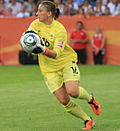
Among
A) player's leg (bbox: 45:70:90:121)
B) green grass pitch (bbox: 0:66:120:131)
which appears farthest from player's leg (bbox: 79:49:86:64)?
player's leg (bbox: 45:70:90:121)

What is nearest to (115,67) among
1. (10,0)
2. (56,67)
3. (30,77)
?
(30,77)

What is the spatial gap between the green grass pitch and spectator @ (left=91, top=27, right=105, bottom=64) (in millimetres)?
3710

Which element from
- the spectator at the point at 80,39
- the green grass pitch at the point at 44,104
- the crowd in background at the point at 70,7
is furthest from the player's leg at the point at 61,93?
the spectator at the point at 80,39

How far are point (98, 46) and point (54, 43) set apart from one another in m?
13.8

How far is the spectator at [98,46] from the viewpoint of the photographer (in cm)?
2053

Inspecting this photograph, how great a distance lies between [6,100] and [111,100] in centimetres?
253

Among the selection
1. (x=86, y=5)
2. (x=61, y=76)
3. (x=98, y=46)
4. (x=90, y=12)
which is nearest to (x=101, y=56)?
(x=98, y=46)

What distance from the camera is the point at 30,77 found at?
16031 millimetres

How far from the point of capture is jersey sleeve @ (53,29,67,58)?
22.4 feet

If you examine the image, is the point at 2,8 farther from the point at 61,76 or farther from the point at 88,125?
the point at 88,125

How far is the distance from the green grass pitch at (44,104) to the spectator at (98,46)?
3.71 m

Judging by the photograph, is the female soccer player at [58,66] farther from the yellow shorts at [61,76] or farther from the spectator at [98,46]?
the spectator at [98,46]

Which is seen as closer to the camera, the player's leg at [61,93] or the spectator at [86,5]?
the player's leg at [61,93]

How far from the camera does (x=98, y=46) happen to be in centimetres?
2062
